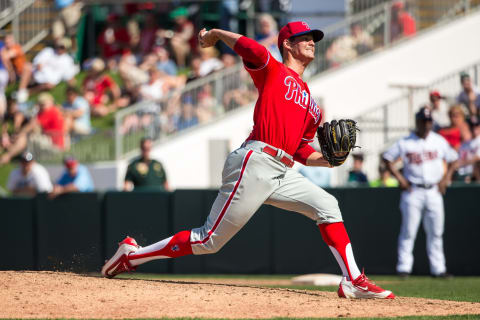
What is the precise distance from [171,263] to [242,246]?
1.15 m

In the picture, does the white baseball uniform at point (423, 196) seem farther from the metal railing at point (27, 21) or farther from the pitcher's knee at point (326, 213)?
the metal railing at point (27, 21)

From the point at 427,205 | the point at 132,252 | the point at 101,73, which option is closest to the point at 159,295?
the point at 132,252

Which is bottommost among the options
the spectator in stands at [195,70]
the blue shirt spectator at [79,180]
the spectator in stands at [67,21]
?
the blue shirt spectator at [79,180]

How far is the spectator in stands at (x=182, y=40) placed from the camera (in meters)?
19.4

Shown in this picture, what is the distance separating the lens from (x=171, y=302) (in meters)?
7.21

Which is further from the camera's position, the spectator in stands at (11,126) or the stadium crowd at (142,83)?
the spectator in stands at (11,126)

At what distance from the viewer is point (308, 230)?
1300cm

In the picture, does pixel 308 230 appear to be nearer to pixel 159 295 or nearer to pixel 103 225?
pixel 103 225

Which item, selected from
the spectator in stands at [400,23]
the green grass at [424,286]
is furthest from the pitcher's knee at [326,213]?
the spectator in stands at [400,23]

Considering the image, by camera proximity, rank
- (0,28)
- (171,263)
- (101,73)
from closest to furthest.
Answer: (171,263)
(101,73)
(0,28)

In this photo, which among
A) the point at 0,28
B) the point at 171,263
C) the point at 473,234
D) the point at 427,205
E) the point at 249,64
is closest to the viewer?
the point at 249,64

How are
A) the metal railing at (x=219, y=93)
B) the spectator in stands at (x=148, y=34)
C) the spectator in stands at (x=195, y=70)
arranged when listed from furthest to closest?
the spectator in stands at (x=148, y=34), the spectator in stands at (x=195, y=70), the metal railing at (x=219, y=93)

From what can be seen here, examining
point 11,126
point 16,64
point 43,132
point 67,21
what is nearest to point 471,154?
point 43,132

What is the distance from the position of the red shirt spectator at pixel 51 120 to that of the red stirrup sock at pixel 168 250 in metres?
8.58
